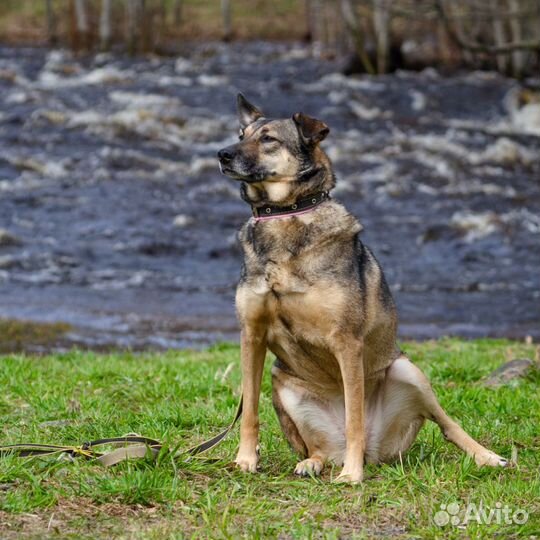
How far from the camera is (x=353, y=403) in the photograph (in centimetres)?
475

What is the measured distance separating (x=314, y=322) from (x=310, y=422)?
1.91ft

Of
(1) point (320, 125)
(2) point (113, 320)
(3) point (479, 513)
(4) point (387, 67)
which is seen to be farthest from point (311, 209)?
(4) point (387, 67)

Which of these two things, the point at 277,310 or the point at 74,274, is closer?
the point at 277,310

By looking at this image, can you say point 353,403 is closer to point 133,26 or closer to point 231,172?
point 231,172

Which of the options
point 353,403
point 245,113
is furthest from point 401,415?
point 245,113

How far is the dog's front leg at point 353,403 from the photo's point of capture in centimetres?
471

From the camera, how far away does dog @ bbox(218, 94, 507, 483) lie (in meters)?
4.73

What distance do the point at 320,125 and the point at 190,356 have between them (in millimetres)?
5056

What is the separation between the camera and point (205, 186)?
1952 centimetres

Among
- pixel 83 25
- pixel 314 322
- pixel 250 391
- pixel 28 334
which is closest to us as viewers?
pixel 314 322

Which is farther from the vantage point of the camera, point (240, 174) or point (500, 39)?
point (500, 39)

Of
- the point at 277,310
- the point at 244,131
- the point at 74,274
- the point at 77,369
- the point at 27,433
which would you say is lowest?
the point at 74,274

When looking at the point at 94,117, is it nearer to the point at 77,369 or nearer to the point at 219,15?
the point at 77,369

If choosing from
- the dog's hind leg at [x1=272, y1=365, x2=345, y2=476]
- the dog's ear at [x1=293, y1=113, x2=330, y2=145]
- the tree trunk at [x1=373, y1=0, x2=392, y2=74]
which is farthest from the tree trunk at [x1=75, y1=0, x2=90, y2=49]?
the dog's hind leg at [x1=272, y1=365, x2=345, y2=476]
